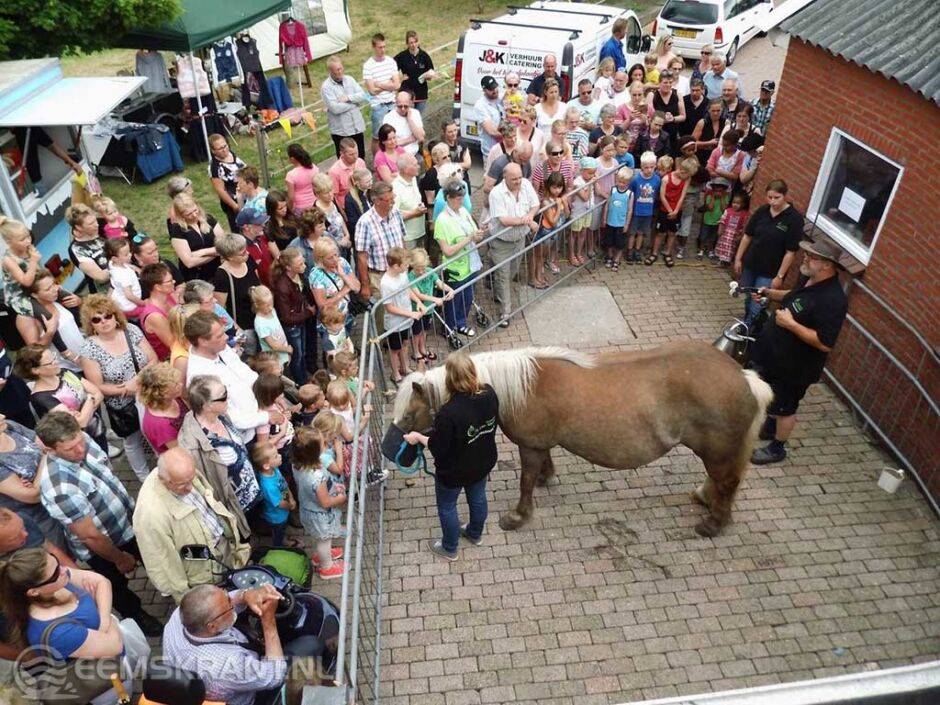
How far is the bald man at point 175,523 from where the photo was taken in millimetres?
3877

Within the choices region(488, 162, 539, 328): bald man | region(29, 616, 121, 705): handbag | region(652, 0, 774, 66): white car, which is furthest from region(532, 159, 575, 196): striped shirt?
region(652, 0, 774, 66): white car

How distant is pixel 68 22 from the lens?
9625mm

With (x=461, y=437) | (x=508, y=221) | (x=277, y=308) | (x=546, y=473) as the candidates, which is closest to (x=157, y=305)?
(x=277, y=308)

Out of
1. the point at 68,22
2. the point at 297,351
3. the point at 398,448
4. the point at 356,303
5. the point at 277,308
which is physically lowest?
the point at 297,351

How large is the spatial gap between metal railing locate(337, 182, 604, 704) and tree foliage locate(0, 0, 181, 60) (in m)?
6.44

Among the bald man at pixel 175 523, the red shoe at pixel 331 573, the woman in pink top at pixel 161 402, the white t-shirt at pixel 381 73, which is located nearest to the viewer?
the bald man at pixel 175 523

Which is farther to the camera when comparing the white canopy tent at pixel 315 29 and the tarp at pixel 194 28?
the white canopy tent at pixel 315 29

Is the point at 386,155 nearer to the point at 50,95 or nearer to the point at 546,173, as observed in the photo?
the point at 546,173

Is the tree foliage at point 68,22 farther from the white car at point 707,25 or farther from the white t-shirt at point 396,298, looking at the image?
the white car at point 707,25

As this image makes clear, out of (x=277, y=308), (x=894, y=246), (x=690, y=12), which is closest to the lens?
(x=277, y=308)

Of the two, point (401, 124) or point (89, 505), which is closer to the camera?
point (89, 505)

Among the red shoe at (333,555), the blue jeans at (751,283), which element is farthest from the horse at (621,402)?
the blue jeans at (751,283)

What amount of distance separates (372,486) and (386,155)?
14.0 ft

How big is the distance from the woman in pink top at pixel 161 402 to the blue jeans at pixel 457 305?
10.9 feet
